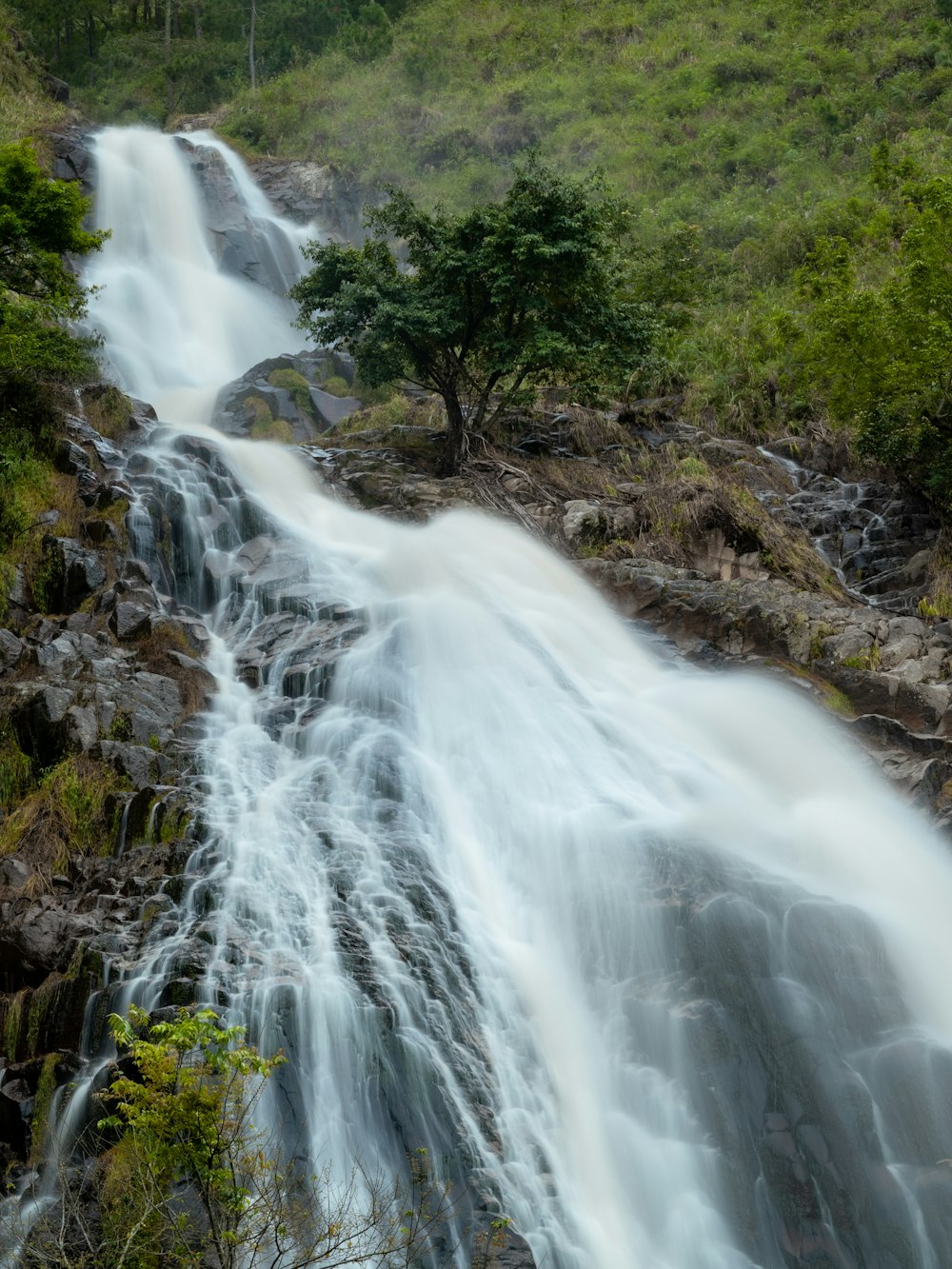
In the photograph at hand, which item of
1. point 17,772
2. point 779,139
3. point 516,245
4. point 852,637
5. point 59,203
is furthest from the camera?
point 779,139

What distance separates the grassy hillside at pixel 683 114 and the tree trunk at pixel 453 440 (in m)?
5.28

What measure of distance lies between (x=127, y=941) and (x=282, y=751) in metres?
3.08

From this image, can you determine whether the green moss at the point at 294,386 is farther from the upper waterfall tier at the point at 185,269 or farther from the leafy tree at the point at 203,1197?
the leafy tree at the point at 203,1197

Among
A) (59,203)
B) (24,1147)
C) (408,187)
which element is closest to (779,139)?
(408,187)

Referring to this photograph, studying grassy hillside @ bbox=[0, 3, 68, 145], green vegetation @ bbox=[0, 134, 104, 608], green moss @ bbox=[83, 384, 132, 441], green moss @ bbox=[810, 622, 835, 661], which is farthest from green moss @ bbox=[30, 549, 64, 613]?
grassy hillside @ bbox=[0, 3, 68, 145]

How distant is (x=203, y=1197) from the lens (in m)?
5.14

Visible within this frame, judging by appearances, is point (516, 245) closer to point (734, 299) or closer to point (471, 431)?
point (471, 431)

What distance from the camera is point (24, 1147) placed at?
659 cm

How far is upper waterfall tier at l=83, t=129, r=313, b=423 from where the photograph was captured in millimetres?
24172

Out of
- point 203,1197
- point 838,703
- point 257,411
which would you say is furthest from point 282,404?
point 203,1197

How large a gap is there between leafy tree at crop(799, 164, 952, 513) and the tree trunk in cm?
567

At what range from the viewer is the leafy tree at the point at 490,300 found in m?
16.0

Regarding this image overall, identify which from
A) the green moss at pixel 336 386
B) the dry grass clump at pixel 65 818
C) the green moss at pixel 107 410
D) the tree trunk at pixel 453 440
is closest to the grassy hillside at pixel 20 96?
the green moss at pixel 336 386

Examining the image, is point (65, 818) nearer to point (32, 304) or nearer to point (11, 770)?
point (11, 770)
